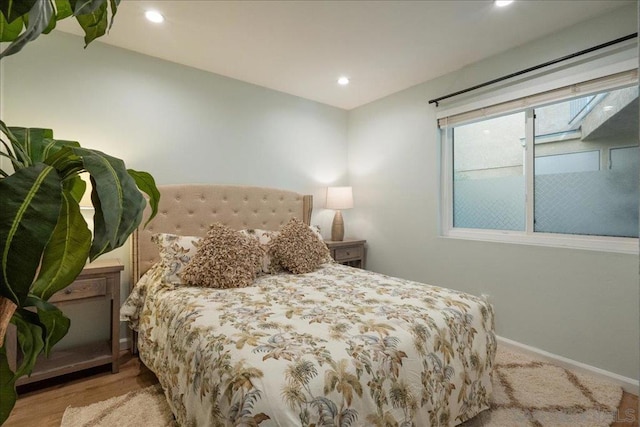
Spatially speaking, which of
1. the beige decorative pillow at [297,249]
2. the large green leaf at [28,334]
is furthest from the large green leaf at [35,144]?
the beige decorative pillow at [297,249]

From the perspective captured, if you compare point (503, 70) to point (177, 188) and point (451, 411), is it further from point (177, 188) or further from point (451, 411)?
point (177, 188)

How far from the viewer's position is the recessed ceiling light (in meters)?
2.05

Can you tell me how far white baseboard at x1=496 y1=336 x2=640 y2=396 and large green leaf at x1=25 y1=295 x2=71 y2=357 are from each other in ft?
9.03

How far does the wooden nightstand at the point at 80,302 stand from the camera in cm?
196

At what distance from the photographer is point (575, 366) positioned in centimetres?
220

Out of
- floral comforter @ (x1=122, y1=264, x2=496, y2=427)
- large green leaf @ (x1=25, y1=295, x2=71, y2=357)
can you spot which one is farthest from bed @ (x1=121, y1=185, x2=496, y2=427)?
large green leaf @ (x1=25, y1=295, x2=71, y2=357)

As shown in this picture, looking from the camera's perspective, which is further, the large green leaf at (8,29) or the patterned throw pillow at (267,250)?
the patterned throw pillow at (267,250)

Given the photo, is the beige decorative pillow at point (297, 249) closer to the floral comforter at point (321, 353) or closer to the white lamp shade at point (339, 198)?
the floral comforter at point (321, 353)

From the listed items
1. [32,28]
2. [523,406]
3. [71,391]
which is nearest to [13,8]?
[32,28]

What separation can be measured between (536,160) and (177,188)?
3.06m

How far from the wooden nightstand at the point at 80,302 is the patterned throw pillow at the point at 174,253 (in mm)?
343

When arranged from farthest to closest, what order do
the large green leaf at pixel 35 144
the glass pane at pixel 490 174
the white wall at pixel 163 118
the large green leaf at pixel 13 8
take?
1. the glass pane at pixel 490 174
2. the white wall at pixel 163 118
3. the large green leaf at pixel 35 144
4. the large green leaf at pixel 13 8

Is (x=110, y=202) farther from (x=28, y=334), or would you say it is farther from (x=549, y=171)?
(x=549, y=171)

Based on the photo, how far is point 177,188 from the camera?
105 inches
